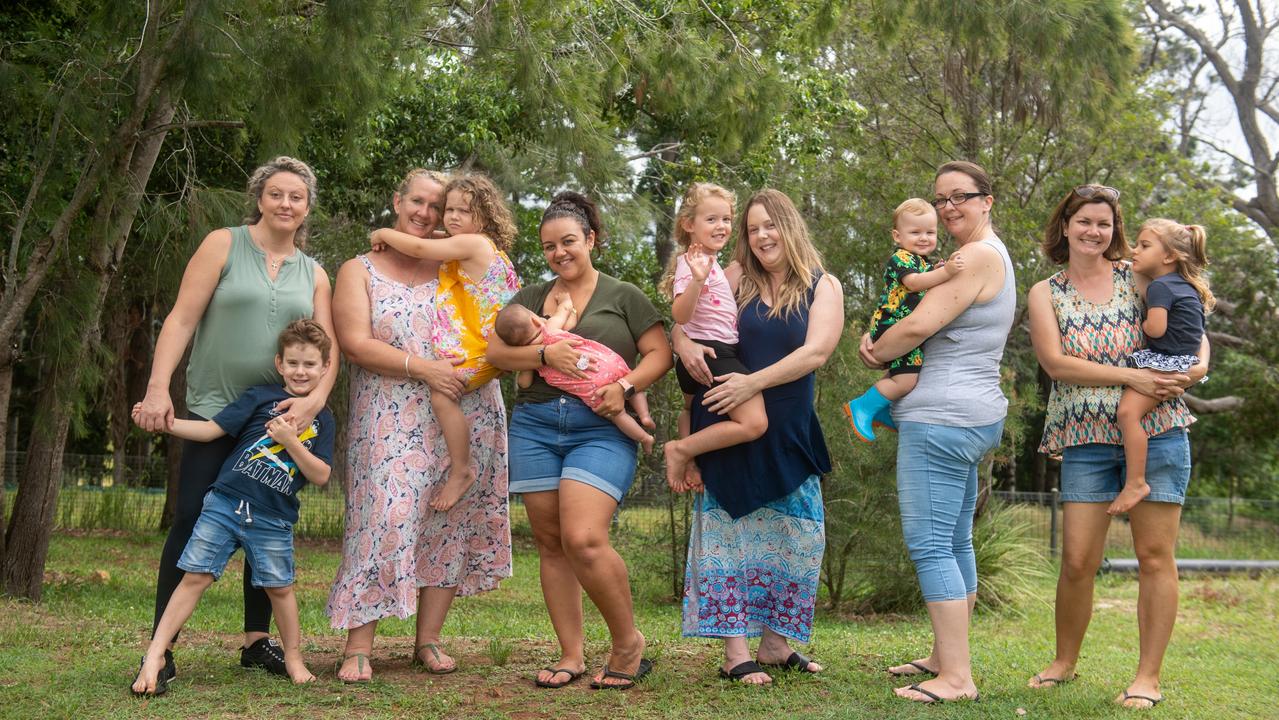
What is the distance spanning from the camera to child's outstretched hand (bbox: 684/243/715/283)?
13.3 feet

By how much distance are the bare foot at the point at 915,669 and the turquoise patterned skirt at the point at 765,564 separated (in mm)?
456

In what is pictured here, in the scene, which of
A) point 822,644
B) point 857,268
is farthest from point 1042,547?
point 822,644

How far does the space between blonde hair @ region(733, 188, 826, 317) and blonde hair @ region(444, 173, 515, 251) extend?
1.01 metres

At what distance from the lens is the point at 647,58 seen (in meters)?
6.89

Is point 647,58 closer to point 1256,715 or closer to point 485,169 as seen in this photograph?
point 1256,715

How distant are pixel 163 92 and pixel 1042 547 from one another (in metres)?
11.2

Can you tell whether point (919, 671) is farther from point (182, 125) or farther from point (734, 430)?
point (182, 125)

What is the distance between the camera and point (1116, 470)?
14.0 feet

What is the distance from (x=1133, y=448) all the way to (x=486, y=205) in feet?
9.02

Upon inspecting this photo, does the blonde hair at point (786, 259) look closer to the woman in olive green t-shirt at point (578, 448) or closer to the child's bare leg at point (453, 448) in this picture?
the woman in olive green t-shirt at point (578, 448)

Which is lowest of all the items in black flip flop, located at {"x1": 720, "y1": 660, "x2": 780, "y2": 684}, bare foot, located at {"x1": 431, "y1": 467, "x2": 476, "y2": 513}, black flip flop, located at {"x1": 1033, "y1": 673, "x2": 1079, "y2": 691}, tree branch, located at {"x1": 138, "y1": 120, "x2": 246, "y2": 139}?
black flip flop, located at {"x1": 720, "y1": 660, "x2": 780, "y2": 684}

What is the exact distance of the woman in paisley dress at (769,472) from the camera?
14.0 ft

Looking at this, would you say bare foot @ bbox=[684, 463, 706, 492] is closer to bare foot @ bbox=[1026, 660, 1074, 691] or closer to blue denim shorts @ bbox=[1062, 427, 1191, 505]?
blue denim shorts @ bbox=[1062, 427, 1191, 505]

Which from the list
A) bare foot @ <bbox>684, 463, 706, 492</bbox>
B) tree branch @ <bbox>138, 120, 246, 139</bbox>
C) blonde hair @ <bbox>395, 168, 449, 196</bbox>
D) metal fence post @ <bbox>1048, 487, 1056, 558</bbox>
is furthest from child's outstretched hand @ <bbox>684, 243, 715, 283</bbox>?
metal fence post @ <bbox>1048, 487, 1056, 558</bbox>
